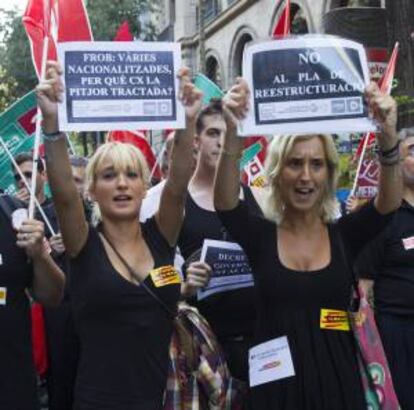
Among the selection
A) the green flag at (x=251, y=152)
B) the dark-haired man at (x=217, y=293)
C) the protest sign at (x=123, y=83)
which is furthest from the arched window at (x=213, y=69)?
the protest sign at (x=123, y=83)

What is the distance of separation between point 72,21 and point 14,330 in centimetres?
250

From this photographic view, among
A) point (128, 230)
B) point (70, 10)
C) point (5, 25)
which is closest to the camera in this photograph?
point (128, 230)

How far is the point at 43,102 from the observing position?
10.1ft

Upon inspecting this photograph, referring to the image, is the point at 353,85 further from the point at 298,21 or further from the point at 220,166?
the point at 298,21

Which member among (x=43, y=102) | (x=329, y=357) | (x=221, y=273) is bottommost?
(x=329, y=357)

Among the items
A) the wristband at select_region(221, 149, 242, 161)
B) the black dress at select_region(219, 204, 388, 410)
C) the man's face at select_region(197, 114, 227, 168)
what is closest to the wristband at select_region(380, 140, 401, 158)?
the black dress at select_region(219, 204, 388, 410)

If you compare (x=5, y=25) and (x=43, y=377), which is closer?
(x=43, y=377)

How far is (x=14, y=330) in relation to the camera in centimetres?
334

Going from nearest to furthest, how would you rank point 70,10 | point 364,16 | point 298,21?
point 70,10, point 364,16, point 298,21

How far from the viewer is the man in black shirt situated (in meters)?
4.79

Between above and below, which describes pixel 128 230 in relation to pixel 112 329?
above

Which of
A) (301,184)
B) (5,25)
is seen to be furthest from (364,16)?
(5,25)

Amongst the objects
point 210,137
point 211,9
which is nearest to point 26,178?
point 210,137

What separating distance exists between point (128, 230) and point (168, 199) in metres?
0.21
